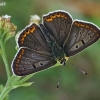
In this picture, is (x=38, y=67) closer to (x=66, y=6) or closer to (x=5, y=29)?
(x=5, y=29)

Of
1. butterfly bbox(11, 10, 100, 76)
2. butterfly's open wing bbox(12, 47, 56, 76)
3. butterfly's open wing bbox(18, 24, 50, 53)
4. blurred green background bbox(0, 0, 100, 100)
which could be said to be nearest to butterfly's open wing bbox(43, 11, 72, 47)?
butterfly bbox(11, 10, 100, 76)

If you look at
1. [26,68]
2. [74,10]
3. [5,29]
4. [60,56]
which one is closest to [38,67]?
[26,68]

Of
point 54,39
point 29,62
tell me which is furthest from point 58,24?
point 29,62

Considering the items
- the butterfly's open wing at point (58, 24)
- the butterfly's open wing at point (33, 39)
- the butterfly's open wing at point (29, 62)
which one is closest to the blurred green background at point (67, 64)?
the butterfly's open wing at point (58, 24)

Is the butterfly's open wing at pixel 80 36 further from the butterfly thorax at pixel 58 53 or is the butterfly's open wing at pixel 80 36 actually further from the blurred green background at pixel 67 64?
the blurred green background at pixel 67 64

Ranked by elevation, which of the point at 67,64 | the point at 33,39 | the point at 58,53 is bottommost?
the point at 67,64

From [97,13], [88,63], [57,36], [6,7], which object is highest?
[57,36]

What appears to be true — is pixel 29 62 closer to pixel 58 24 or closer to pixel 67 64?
pixel 58 24
